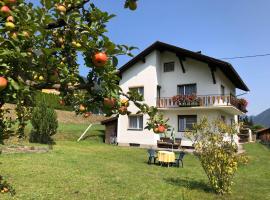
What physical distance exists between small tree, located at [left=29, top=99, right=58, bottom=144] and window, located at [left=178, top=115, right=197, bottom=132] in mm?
10757

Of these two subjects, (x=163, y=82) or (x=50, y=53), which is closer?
(x=50, y=53)

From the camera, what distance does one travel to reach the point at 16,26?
1.85m

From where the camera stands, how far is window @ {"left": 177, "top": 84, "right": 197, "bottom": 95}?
82.8ft

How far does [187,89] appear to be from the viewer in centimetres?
2564

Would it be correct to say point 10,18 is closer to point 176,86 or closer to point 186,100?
point 186,100

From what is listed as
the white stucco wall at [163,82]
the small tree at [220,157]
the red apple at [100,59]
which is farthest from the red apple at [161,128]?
the white stucco wall at [163,82]

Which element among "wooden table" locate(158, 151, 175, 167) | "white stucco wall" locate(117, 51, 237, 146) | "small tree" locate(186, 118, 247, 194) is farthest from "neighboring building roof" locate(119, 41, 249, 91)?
"small tree" locate(186, 118, 247, 194)

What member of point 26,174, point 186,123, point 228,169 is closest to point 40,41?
point 228,169

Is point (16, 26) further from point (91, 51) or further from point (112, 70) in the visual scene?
point (112, 70)

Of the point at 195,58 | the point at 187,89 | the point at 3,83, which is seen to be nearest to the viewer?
the point at 3,83

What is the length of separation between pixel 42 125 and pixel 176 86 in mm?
12149

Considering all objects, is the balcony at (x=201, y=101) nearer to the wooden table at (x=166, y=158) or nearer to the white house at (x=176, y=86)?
the white house at (x=176, y=86)

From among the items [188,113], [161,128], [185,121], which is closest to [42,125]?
[185,121]

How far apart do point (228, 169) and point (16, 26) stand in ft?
26.0
